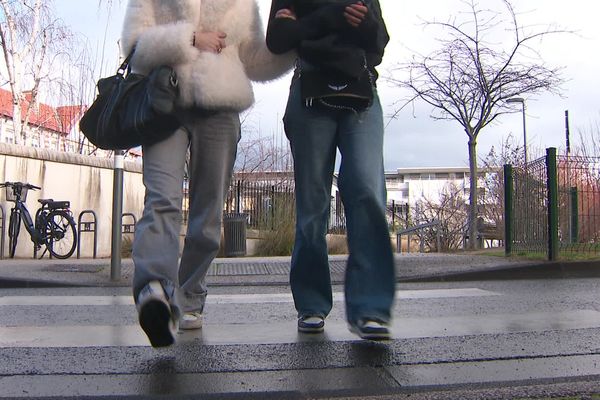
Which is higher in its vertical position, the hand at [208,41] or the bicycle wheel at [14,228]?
the hand at [208,41]

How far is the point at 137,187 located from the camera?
45.9ft

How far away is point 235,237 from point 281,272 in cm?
574

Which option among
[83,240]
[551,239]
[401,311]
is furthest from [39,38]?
[401,311]

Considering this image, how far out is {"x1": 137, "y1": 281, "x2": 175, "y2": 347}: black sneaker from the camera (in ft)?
7.73

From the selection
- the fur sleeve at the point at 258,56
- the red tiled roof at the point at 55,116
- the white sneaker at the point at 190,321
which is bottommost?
the white sneaker at the point at 190,321

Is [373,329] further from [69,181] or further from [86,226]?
[69,181]

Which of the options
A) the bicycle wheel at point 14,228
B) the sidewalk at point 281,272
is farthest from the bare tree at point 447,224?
the bicycle wheel at point 14,228

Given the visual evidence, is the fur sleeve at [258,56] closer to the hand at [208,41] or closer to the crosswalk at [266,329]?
the hand at [208,41]

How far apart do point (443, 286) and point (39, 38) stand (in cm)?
1848

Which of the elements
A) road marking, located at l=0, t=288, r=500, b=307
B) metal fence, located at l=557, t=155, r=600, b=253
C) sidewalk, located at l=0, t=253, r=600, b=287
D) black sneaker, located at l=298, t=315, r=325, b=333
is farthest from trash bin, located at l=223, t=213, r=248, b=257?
black sneaker, located at l=298, t=315, r=325, b=333

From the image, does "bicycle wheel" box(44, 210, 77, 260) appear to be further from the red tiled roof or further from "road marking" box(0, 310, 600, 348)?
the red tiled roof

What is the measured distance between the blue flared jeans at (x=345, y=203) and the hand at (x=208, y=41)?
425mm

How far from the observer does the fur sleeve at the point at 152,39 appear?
9.22 feet

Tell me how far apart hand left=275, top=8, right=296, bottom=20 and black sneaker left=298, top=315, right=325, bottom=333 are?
1.47m
